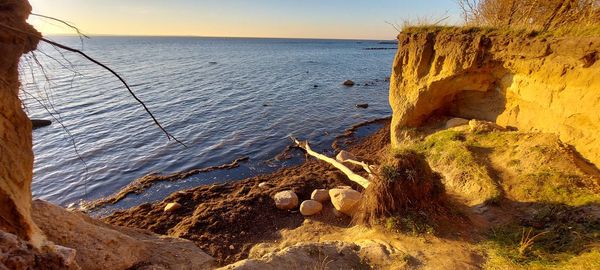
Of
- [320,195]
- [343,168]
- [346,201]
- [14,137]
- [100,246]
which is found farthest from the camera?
[343,168]

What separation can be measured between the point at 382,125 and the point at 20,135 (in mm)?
21057

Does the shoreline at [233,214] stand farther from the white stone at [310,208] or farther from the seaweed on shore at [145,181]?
the seaweed on shore at [145,181]

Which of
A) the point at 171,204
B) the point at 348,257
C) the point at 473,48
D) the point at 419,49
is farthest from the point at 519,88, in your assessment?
the point at 171,204

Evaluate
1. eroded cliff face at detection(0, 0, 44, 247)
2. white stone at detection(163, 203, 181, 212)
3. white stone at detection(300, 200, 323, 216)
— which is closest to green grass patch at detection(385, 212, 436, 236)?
white stone at detection(300, 200, 323, 216)

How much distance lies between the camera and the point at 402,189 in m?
8.56

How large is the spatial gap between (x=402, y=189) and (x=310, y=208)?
3.92 metres

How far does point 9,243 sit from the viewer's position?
3004 millimetres

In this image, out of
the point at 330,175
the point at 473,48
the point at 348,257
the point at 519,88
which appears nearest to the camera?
the point at 348,257

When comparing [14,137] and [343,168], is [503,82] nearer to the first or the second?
[343,168]

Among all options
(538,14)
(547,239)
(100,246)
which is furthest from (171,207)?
(538,14)

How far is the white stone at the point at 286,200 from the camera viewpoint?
11953 mm

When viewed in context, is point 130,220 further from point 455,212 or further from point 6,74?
point 455,212

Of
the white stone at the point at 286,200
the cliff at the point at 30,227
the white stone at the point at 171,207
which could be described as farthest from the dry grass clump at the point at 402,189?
the white stone at the point at 171,207

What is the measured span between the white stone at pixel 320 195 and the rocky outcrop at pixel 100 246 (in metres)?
4.92
